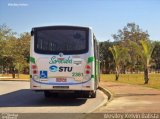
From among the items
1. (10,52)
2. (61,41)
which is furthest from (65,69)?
(10,52)

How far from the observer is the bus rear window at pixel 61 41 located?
59.9ft

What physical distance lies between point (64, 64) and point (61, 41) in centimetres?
104

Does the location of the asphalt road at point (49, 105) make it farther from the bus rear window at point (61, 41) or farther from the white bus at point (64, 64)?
the bus rear window at point (61, 41)

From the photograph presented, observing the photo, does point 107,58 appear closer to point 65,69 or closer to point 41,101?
point 41,101

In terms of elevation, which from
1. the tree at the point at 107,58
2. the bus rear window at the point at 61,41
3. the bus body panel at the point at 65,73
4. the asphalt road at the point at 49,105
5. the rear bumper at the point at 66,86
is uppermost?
the tree at the point at 107,58

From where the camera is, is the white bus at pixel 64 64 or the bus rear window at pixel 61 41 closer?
the white bus at pixel 64 64

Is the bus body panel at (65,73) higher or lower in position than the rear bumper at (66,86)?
higher

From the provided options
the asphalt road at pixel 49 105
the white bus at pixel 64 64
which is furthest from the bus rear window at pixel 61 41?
the asphalt road at pixel 49 105

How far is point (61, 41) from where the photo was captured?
1839cm

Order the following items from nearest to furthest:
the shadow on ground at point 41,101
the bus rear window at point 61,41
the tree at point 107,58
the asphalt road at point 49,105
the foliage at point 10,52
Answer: the asphalt road at point 49,105 < the bus rear window at point 61,41 < the shadow on ground at point 41,101 < the foliage at point 10,52 < the tree at point 107,58

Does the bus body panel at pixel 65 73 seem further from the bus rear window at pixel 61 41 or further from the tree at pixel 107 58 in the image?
the tree at pixel 107 58

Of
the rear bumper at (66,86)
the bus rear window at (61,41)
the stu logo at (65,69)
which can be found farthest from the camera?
the bus rear window at (61,41)

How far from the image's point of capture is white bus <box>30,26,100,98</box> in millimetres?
18047

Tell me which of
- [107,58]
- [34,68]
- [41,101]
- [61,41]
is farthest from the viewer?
[107,58]
